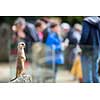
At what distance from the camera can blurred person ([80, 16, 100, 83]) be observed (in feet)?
10.4

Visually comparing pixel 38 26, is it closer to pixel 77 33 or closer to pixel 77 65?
pixel 77 33

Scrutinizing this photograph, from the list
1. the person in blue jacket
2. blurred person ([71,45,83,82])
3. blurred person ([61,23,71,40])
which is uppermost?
blurred person ([61,23,71,40])

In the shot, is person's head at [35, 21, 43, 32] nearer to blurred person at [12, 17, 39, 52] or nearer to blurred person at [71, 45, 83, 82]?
blurred person at [12, 17, 39, 52]

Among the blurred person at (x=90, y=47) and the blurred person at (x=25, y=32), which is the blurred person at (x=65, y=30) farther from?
the blurred person at (x=90, y=47)

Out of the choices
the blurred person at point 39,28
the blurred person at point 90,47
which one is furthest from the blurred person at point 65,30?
the blurred person at point 90,47

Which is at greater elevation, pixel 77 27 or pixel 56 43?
pixel 77 27

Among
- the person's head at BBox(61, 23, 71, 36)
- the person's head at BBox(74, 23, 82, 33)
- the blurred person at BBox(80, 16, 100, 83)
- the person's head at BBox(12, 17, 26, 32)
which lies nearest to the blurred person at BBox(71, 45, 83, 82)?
the blurred person at BBox(80, 16, 100, 83)

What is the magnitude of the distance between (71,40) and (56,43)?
221 mm

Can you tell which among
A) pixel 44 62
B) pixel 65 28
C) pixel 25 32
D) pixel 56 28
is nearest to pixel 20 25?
pixel 25 32

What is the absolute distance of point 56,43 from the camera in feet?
14.2
